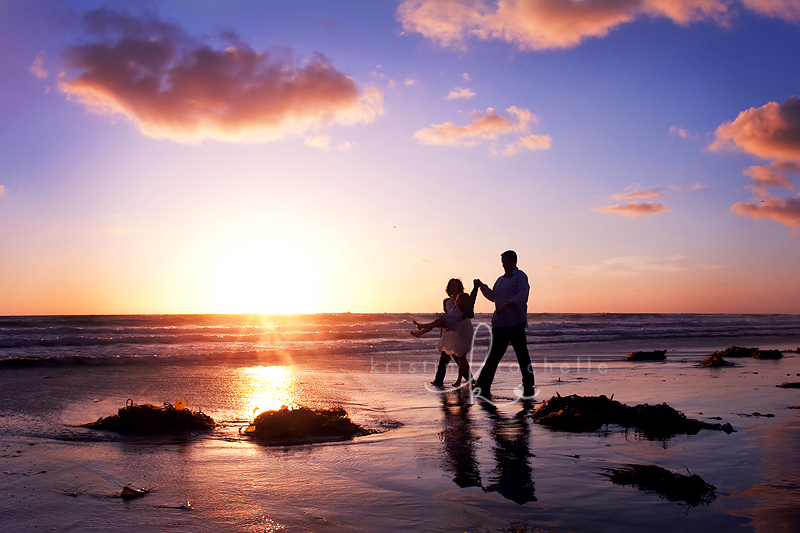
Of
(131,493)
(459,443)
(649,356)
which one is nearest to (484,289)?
(459,443)

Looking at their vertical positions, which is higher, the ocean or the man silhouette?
the man silhouette

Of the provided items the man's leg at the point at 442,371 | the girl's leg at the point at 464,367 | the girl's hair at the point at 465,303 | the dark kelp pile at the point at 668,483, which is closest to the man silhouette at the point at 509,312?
the girl's hair at the point at 465,303

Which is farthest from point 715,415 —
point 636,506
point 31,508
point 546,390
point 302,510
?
point 31,508

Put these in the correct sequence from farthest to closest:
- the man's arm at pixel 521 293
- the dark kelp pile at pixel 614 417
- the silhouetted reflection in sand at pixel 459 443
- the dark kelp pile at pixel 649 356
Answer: the dark kelp pile at pixel 649 356 → the man's arm at pixel 521 293 → the dark kelp pile at pixel 614 417 → the silhouetted reflection in sand at pixel 459 443

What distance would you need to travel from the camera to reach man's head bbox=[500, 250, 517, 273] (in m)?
8.15

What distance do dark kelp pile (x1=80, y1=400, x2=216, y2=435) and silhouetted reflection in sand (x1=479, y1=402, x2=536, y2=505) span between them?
317 cm

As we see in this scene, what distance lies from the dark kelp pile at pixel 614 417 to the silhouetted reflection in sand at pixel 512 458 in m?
0.34

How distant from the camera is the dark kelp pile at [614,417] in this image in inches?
211

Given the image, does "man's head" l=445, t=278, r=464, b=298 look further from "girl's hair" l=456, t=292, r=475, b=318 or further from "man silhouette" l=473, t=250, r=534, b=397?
"man silhouette" l=473, t=250, r=534, b=397

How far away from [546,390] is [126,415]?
20.5 ft

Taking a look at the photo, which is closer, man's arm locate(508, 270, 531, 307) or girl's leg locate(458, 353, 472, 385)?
man's arm locate(508, 270, 531, 307)

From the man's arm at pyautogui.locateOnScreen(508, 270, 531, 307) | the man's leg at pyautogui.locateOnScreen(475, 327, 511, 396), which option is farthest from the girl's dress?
the man's arm at pyautogui.locateOnScreen(508, 270, 531, 307)

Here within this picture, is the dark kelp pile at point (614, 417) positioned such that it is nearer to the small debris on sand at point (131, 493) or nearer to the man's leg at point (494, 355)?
the man's leg at point (494, 355)

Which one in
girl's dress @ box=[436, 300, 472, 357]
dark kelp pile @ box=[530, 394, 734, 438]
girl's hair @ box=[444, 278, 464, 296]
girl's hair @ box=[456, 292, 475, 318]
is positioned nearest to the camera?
dark kelp pile @ box=[530, 394, 734, 438]
